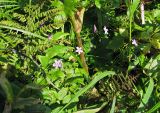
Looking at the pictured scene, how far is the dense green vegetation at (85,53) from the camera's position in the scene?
91.0 inches

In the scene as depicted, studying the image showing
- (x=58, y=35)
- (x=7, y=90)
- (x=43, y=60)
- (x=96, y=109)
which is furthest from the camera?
(x=58, y=35)

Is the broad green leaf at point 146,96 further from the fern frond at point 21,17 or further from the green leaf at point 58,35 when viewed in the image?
the fern frond at point 21,17

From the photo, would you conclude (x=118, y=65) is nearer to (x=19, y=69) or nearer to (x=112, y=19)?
(x=112, y=19)

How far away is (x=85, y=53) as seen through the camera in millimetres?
2625

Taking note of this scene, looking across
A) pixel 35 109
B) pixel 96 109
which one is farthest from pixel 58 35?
pixel 35 109

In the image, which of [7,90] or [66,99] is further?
[66,99]

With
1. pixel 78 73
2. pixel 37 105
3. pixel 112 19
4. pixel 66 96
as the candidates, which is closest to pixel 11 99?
pixel 37 105

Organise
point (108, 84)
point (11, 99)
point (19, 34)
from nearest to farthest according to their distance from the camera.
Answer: point (11, 99) < point (108, 84) < point (19, 34)

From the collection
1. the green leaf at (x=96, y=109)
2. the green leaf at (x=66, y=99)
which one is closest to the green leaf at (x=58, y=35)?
the green leaf at (x=66, y=99)

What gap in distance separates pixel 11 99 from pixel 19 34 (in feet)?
2.90

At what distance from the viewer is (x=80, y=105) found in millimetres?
2344

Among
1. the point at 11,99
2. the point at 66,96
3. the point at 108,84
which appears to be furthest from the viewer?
the point at 108,84

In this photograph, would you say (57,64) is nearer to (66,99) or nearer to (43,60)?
(43,60)

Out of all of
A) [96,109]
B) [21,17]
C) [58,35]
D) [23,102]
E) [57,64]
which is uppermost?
[21,17]
